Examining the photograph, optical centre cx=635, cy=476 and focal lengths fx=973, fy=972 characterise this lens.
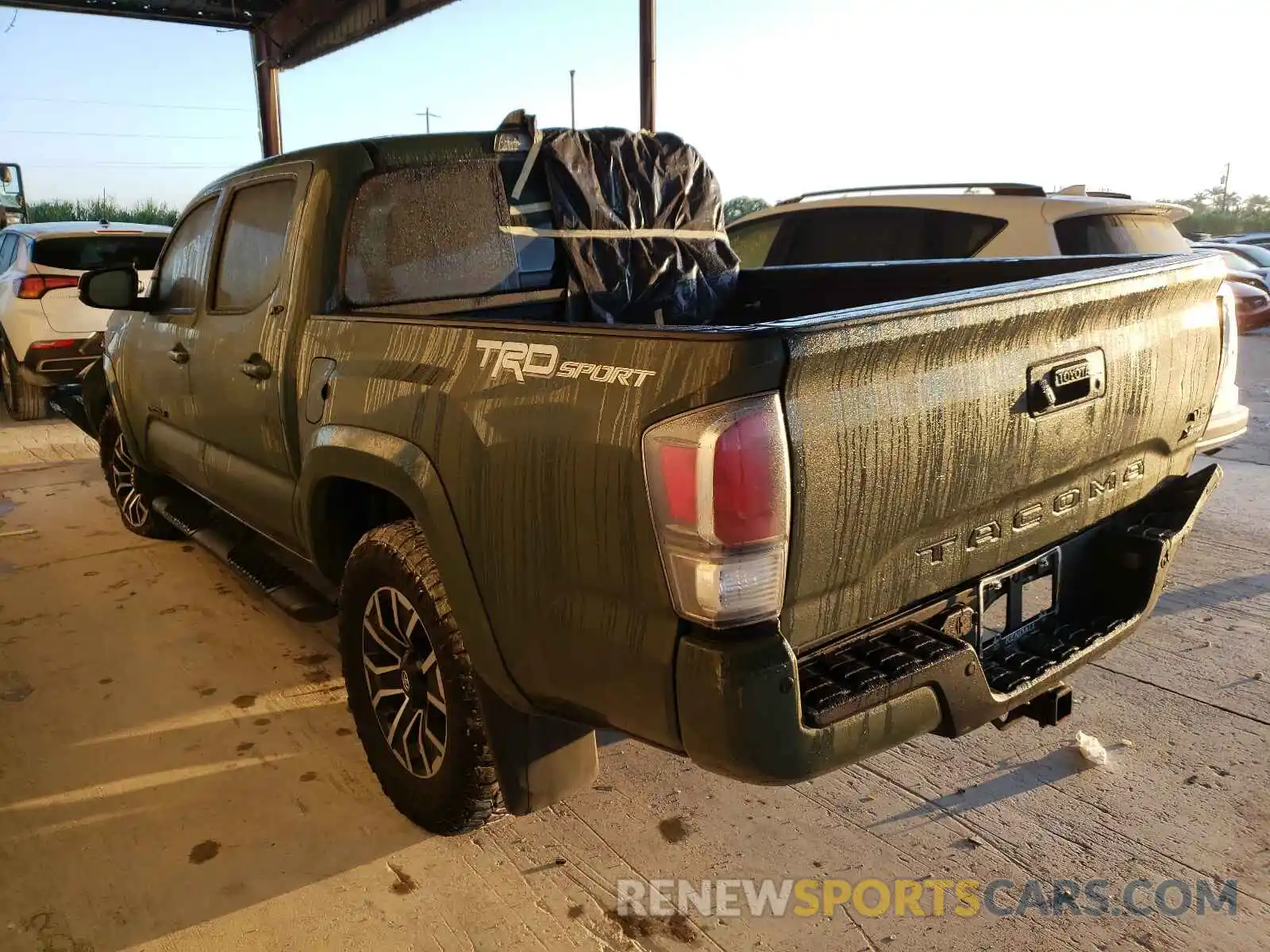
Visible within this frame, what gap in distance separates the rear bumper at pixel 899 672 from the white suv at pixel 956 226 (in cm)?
309

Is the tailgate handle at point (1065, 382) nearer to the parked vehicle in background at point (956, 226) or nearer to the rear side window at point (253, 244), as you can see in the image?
the rear side window at point (253, 244)

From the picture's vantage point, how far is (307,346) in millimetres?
2980

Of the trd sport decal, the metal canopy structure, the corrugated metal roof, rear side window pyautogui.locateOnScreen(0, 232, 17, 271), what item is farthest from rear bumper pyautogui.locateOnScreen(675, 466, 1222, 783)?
the corrugated metal roof

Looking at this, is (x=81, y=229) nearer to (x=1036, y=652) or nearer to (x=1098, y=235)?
(x=1098, y=235)

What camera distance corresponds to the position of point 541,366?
6.73ft

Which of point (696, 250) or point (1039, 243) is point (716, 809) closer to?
point (696, 250)

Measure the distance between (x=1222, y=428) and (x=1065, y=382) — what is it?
1.06m

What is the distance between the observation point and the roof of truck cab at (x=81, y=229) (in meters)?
8.38

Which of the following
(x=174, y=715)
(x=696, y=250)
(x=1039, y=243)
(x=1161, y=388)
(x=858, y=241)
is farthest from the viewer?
(x=858, y=241)

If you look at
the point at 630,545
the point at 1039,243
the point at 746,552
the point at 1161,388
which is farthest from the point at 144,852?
the point at 1039,243

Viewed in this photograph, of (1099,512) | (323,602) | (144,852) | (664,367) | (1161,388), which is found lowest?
(144,852)

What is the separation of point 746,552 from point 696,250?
2572 millimetres

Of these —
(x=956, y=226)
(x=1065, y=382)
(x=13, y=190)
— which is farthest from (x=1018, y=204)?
(x=13, y=190)

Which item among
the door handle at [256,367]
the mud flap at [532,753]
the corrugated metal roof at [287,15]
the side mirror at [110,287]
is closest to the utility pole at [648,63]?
the corrugated metal roof at [287,15]
